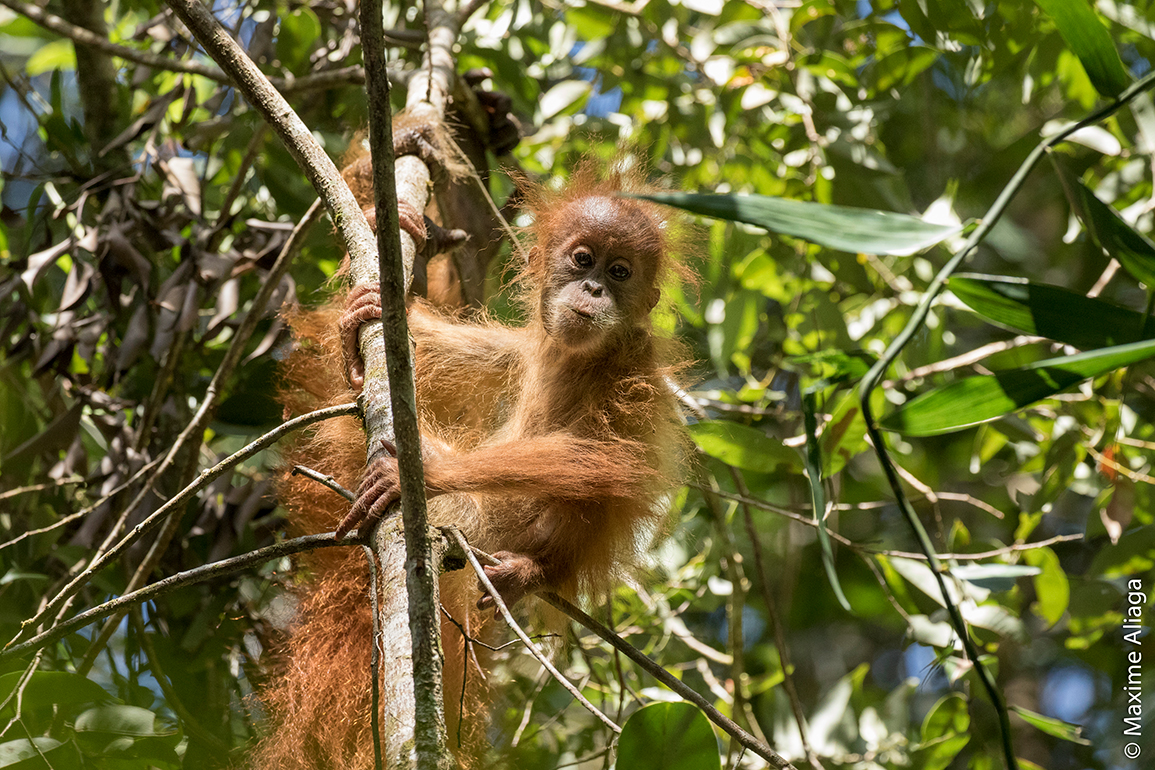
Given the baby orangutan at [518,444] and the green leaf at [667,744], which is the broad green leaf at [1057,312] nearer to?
the green leaf at [667,744]

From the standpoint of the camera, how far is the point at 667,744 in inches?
62.2

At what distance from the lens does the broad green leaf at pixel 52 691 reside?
5.93 feet

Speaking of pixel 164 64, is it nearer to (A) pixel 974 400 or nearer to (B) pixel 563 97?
(B) pixel 563 97

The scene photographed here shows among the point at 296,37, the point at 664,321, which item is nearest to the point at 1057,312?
the point at 664,321

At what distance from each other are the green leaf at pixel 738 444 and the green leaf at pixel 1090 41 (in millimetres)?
1412

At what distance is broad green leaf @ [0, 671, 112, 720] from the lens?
1.81m

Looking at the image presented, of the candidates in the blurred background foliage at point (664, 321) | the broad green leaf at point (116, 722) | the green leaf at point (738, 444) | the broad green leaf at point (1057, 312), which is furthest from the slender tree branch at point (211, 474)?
the green leaf at point (738, 444)

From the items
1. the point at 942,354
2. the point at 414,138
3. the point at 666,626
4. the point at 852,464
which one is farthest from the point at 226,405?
the point at 852,464

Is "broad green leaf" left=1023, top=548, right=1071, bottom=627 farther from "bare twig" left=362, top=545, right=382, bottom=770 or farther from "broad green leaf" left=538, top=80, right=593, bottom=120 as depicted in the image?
"broad green leaf" left=538, top=80, right=593, bottom=120

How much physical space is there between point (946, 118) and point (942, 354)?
1.84m

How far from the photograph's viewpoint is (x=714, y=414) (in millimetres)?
3525

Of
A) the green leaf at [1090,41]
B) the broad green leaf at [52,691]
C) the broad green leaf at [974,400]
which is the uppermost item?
the green leaf at [1090,41]

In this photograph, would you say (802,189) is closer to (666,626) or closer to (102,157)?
(666,626)

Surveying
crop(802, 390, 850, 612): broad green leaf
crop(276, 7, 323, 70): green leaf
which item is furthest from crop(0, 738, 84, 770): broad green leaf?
crop(276, 7, 323, 70): green leaf
